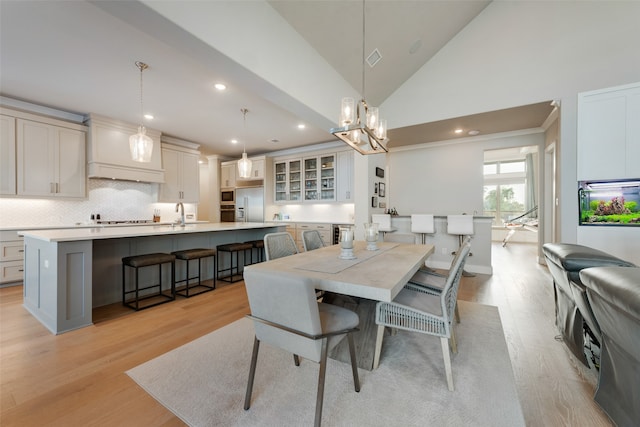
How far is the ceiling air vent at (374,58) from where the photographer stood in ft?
11.4

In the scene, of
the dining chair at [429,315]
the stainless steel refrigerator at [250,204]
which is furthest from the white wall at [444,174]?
the dining chair at [429,315]

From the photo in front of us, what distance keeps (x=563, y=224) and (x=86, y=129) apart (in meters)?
7.57

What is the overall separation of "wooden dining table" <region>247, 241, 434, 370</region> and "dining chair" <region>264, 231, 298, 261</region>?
342 mm

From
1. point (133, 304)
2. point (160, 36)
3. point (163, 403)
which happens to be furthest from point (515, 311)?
point (133, 304)

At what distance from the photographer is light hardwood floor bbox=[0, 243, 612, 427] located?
138cm

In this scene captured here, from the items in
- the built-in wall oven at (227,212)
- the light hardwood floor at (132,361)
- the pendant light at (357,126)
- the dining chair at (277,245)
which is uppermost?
the pendant light at (357,126)

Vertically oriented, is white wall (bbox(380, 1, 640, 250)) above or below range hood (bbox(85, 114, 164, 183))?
above

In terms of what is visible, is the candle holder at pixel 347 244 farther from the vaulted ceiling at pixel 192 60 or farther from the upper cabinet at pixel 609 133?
the upper cabinet at pixel 609 133

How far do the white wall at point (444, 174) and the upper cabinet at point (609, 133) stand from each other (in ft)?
5.30

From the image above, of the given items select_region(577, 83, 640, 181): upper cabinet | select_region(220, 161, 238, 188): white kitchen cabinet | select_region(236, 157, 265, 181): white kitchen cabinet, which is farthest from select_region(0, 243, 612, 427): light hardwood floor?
select_region(220, 161, 238, 188): white kitchen cabinet

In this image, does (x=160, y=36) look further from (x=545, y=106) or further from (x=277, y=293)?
(x=545, y=106)

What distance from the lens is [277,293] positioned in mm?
1180

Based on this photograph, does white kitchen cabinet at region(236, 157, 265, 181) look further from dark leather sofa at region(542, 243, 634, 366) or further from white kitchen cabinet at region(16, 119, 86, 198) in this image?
dark leather sofa at region(542, 243, 634, 366)

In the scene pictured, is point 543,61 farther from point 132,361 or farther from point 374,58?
point 132,361
